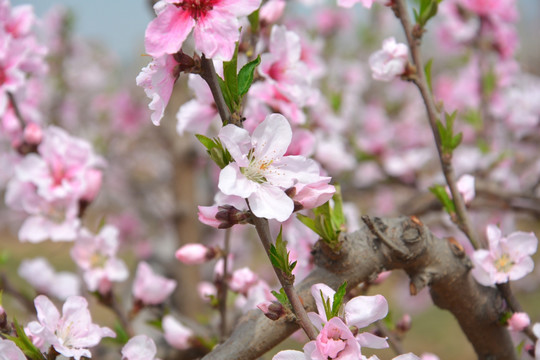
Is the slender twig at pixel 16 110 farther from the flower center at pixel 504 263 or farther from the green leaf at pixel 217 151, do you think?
the flower center at pixel 504 263

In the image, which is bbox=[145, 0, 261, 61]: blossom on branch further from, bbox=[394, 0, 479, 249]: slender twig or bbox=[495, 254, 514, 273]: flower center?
bbox=[495, 254, 514, 273]: flower center

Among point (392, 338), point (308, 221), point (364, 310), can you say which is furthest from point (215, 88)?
point (392, 338)

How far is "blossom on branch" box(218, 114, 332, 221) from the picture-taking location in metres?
0.85

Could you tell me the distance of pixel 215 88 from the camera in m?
0.91

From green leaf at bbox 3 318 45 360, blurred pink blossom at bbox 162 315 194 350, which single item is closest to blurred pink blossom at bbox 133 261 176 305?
blurred pink blossom at bbox 162 315 194 350

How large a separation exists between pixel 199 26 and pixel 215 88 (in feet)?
0.37

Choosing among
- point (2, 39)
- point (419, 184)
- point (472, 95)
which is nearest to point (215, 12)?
point (2, 39)

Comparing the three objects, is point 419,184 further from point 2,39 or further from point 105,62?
point 105,62

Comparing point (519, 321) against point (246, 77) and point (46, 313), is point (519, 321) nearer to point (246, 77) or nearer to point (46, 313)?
point (246, 77)

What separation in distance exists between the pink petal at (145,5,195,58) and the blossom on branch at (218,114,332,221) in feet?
0.62

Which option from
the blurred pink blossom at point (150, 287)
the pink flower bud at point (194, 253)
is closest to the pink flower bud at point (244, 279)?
the pink flower bud at point (194, 253)

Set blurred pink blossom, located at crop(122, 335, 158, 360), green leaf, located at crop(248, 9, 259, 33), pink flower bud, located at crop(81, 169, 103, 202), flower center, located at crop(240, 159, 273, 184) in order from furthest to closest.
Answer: pink flower bud, located at crop(81, 169, 103, 202)
green leaf, located at crop(248, 9, 259, 33)
blurred pink blossom, located at crop(122, 335, 158, 360)
flower center, located at crop(240, 159, 273, 184)

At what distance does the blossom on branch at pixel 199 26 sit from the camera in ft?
2.88

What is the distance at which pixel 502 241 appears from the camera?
1249mm
